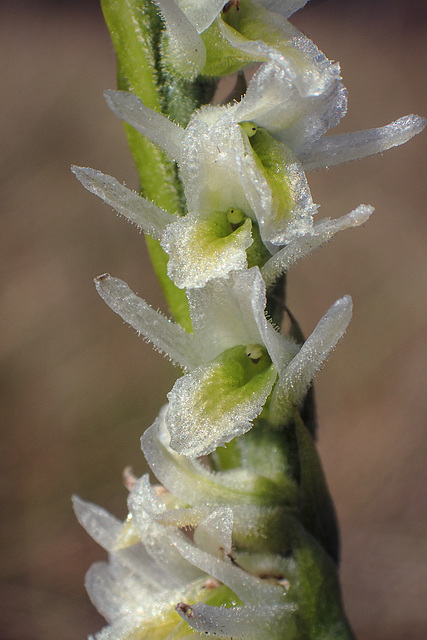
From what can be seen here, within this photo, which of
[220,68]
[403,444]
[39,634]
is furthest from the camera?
[403,444]

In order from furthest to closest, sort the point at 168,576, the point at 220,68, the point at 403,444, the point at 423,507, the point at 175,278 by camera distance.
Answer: the point at 403,444 < the point at 423,507 < the point at 168,576 < the point at 220,68 < the point at 175,278

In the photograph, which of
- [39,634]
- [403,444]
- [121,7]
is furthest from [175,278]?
[403,444]

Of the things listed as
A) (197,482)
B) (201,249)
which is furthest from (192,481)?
(201,249)

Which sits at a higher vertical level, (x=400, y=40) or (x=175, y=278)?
(x=400, y=40)

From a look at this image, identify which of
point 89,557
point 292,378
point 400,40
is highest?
point 400,40

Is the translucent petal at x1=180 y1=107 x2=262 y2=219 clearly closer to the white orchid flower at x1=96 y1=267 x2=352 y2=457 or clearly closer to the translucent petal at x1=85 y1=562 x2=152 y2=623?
the white orchid flower at x1=96 y1=267 x2=352 y2=457

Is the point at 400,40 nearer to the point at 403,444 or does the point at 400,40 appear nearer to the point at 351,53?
the point at 351,53

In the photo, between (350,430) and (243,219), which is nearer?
(243,219)

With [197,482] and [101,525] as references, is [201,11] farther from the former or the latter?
[101,525]
